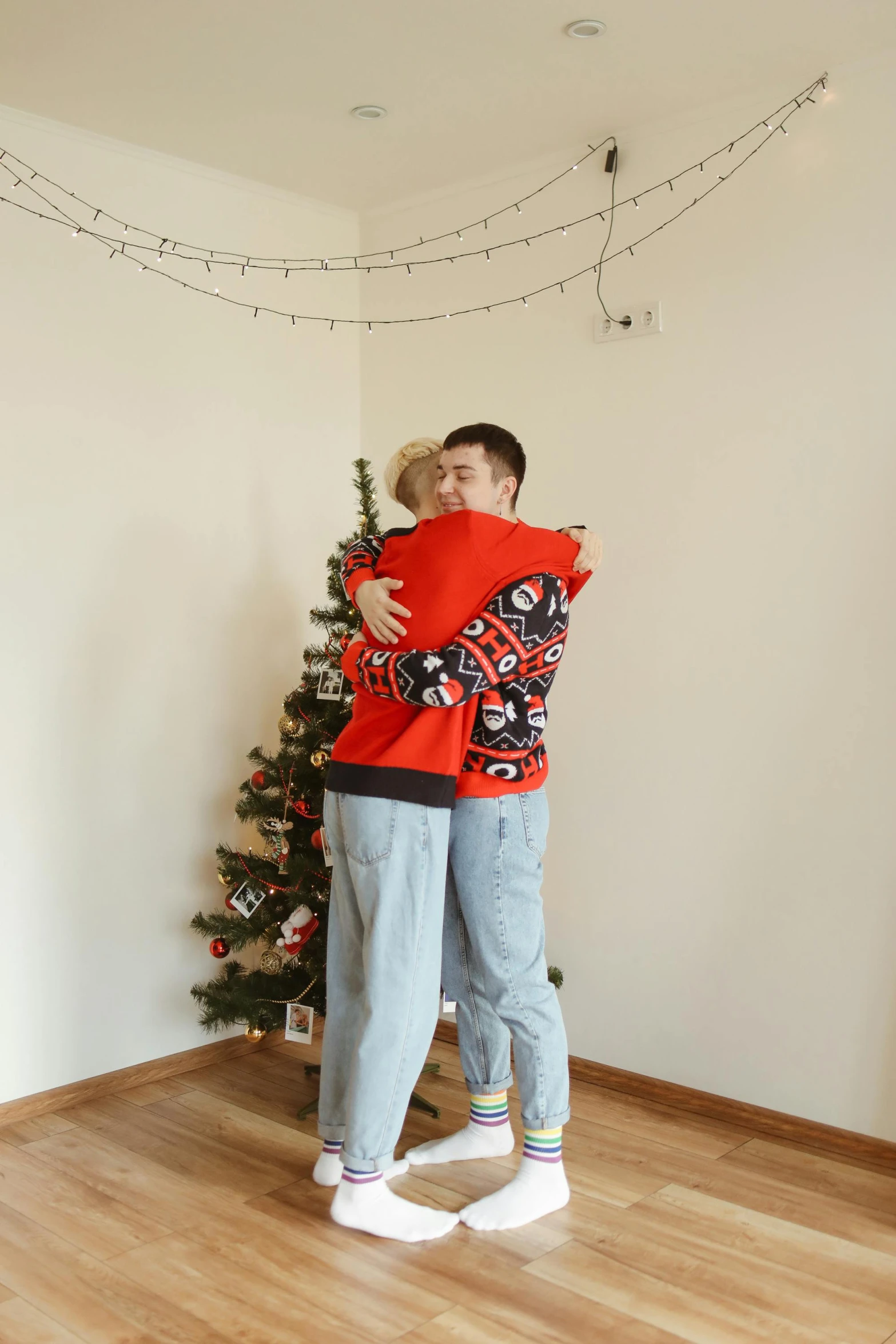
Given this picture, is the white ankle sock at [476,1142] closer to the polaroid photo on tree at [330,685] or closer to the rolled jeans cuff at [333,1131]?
the rolled jeans cuff at [333,1131]

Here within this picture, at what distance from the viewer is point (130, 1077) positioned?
310 cm

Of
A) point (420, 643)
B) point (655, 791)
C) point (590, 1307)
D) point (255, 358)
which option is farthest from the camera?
point (255, 358)

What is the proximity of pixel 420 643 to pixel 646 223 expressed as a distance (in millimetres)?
1511

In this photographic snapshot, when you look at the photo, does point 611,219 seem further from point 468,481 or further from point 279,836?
point 279,836

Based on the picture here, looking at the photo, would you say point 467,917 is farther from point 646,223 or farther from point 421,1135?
point 646,223

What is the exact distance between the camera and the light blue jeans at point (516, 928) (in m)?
2.31

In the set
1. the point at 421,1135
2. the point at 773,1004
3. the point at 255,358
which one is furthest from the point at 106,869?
the point at 773,1004

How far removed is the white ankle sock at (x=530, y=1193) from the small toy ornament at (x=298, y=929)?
79cm

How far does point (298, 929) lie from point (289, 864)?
0.16 meters

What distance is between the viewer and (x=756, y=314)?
2812mm

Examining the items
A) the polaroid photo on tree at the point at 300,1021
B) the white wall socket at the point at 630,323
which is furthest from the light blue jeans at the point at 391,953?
the white wall socket at the point at 630,323

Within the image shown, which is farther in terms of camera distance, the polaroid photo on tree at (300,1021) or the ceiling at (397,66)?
the polaroid photo on tree at (300,1021)

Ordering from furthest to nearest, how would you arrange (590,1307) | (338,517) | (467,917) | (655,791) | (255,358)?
(338,517)
(255,358)
(655,791)
(467,917)
(590,1307)

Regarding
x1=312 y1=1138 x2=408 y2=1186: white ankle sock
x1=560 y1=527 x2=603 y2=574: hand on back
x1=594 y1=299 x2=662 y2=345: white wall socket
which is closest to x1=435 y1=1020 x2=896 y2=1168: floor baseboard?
x1=312 y1=1138 x2=408 y2=1186: white ankle sock
